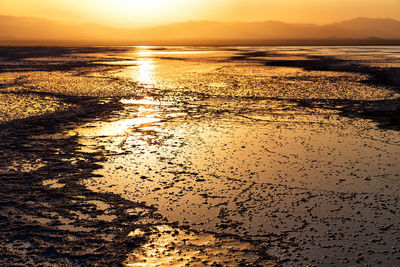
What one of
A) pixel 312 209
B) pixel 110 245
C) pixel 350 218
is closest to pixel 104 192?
pixel 110 245

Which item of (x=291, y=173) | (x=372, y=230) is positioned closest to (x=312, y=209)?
(x=372, y=230)

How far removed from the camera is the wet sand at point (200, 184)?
361 cm

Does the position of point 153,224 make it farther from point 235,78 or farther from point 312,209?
point 235,78

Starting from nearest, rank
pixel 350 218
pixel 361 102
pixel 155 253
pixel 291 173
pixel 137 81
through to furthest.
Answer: pixel 155 253
pixel 350 218
pixel 291 173
pixel 361 102
pixel 137 81

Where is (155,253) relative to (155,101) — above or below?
below

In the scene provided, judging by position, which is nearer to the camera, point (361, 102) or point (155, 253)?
point (155, 253)

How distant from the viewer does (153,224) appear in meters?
4.05

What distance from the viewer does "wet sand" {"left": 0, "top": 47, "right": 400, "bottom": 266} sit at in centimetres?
361

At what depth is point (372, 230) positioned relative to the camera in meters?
3.89

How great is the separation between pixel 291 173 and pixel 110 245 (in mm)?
2853

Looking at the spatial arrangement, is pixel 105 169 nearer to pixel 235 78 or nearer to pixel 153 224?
pixel 153 224

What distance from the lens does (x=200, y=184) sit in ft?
16.7

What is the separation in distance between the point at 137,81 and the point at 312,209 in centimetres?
1233

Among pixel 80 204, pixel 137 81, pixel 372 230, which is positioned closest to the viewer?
pixel 372 230
